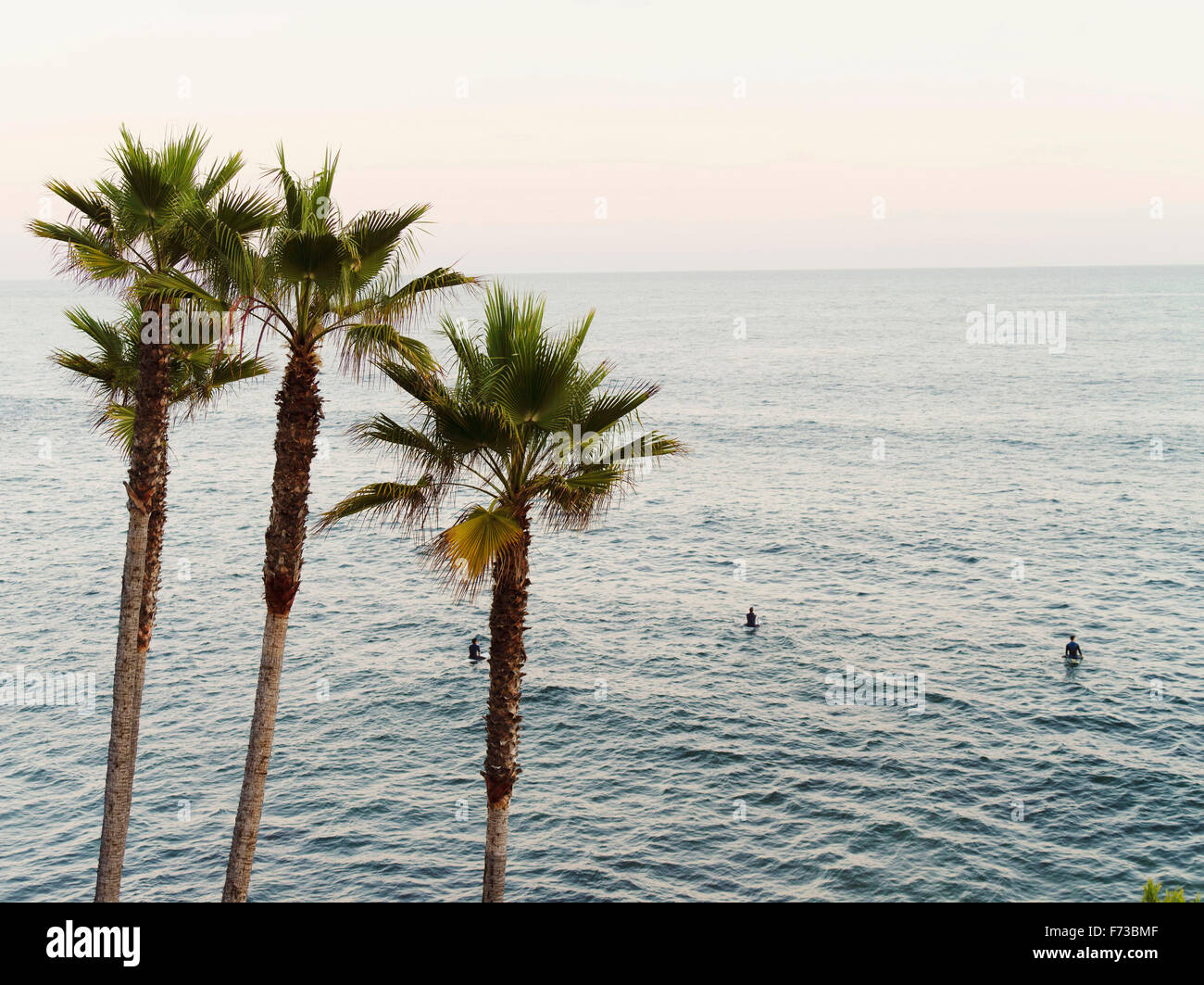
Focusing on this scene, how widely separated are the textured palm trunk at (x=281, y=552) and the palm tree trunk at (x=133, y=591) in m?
2.89

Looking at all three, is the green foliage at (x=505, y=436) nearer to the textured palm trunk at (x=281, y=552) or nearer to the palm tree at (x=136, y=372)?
the textured palm trunk at (x=281, y=552)

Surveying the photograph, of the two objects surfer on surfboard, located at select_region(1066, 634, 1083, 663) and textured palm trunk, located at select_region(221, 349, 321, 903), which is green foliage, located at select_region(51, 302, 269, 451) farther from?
surfer on surfboard, located at select_region(1066, 634, 1083, 663)

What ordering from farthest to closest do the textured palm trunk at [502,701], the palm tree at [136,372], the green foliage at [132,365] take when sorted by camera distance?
the palm tree at [136,372], the green foliage at [132,365], the textured palm trunk at [502,701]

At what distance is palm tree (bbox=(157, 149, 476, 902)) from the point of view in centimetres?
1797

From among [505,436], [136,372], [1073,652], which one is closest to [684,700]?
[1073,652]

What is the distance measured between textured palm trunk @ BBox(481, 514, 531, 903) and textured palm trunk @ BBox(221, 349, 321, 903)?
3955 mm

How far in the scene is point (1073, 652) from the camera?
52688mm

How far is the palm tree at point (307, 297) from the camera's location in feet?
59.0

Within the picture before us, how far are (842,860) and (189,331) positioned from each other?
28989 mm

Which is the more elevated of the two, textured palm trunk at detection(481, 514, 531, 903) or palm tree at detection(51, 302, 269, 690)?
palm tree at detection(51, 302, 269, 690)

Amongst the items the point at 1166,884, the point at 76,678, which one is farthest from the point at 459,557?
the point at 76,678

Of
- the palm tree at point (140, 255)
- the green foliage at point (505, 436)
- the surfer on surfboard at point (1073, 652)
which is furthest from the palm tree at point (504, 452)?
the surfer on surfboard at point (1073, 652)

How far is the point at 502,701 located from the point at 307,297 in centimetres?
838

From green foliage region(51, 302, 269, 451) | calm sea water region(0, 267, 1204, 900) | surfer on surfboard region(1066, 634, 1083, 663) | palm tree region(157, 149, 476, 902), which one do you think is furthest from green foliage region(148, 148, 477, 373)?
surfer on surfboard region(1066, 634, 1083, 663)
